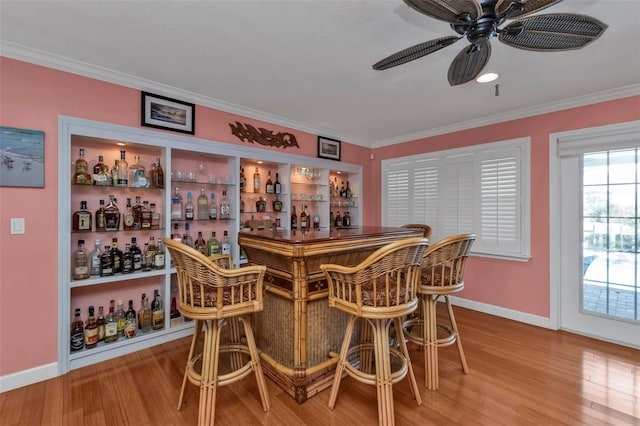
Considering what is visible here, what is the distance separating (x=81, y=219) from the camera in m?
2.40

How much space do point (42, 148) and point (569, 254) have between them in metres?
4.92

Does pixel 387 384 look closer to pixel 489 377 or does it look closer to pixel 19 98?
pixel 489 377

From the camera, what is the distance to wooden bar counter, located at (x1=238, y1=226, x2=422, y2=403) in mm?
1847

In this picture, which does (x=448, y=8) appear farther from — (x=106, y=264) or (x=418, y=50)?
(x=106, y=264)

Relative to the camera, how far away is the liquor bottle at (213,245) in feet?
10.3

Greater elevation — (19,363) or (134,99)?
(134,99)

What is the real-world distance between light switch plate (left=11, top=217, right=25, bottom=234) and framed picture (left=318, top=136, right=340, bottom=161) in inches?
121

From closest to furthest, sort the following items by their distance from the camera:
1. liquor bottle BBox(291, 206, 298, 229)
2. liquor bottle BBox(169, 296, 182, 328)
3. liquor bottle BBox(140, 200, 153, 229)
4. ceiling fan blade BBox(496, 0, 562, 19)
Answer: ceiling fan blade BBox(496, 0, 562, 19), liquor bottle BBox(140, 200, 153, 229), liquor bottle BBox(169, 296, 182, 328), liquor bottle BBox(291, 206, 298, 229)

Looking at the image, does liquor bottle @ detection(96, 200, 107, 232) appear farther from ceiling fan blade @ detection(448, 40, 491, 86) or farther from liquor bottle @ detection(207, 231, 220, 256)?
ceiling fan blade @ detection(448, 40, 491, 86)

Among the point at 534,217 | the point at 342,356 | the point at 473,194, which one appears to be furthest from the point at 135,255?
the point at 534,217

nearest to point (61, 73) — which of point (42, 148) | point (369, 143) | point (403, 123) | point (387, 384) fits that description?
point (42, 148)

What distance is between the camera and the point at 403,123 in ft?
12.5

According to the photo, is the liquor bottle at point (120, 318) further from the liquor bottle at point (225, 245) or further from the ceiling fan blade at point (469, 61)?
the ceiling fan blade at point (469, 61)

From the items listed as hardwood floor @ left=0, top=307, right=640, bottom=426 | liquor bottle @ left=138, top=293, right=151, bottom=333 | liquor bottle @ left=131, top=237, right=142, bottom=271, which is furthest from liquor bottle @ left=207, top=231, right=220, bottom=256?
hardwood floor @ left=0, top=307, right=640, bottom=426
